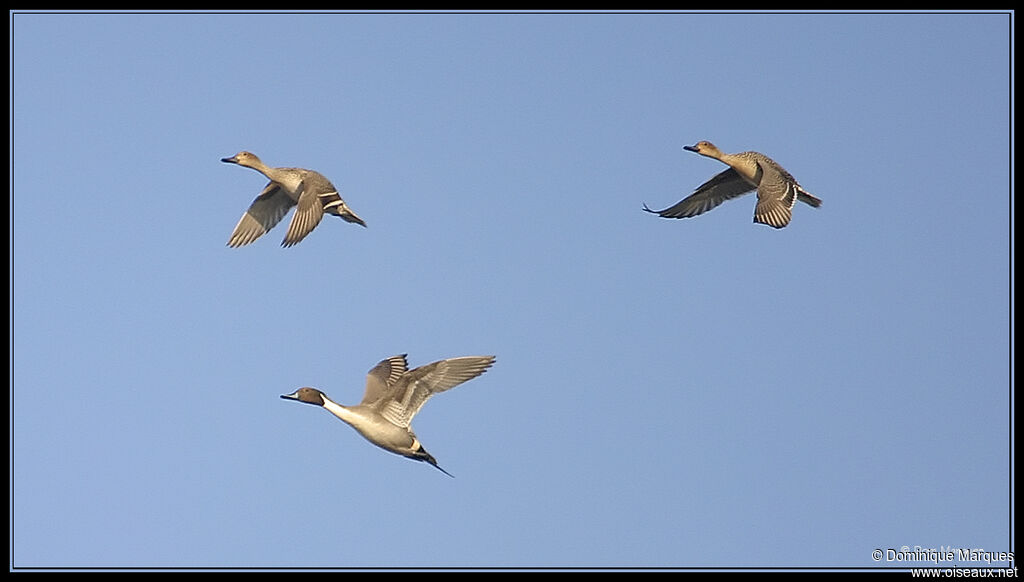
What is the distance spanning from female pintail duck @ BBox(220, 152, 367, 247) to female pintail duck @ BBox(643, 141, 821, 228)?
18.1ft

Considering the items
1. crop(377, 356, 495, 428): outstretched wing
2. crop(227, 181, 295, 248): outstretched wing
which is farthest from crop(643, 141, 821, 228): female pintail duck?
crop(227, 181, 295, 248): outstretched wing

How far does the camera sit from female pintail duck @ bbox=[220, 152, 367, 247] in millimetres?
21266

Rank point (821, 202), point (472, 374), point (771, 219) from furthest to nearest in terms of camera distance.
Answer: point (821, 202), point (771, 219), point (472, 374)

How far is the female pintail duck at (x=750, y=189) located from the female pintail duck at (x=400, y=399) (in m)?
5.14

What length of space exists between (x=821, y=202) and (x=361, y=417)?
8489mm

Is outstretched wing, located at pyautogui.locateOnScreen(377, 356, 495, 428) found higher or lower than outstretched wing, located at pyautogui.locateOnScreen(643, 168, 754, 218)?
lower

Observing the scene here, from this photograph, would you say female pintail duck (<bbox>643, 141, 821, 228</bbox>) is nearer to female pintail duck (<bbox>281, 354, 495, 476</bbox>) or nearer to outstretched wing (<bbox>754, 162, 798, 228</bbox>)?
outstretched wing (<bbox>754, 162, 798, 228</bbox>)

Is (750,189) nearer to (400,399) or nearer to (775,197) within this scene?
(775,197)

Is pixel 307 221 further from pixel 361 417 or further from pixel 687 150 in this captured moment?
pixel 687 150

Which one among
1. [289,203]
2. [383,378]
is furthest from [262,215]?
[383,378]

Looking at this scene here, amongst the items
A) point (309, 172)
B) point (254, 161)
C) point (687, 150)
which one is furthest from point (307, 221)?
point (687, 150)

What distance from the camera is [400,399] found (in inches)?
721

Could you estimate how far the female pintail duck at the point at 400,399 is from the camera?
18.2 meters

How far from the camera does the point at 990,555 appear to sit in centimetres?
1636
